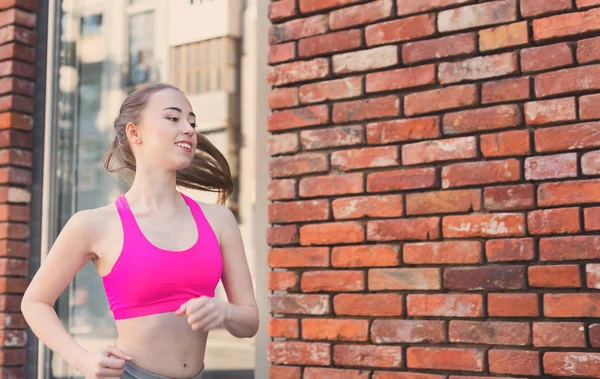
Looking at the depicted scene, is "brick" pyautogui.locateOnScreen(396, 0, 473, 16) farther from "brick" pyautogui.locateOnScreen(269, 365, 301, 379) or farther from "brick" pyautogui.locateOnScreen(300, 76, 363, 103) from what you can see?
"brick" pyautogui.locateOnScreen(269, 365, 301, 379)

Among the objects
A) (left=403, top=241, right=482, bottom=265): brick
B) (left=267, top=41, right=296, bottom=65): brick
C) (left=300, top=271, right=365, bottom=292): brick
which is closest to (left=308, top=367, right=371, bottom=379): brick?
(left=300, top=271, right=365, bottom=292): brick

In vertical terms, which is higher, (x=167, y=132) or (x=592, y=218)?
Result: (x=167, y=132)

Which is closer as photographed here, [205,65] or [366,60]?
[366,60]

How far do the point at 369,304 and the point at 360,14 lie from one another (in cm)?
109

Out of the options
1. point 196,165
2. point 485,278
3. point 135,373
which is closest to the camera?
point 135,373

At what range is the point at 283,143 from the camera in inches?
135

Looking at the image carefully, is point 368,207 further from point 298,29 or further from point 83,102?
point 83,102

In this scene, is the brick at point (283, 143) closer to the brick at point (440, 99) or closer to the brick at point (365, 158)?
the brick at point (365, 158)

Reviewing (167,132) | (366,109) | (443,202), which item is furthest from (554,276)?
(167,132)

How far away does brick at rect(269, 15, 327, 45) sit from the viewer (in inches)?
133

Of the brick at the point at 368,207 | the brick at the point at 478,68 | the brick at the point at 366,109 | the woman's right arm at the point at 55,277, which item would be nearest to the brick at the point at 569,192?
the brick at the point at 478,68

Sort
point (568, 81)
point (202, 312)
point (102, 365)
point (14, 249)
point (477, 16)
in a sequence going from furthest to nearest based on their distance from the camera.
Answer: point (14, 249) → point (477, 16) → point (568, 81) → point (102, 365) → point (202, 312)

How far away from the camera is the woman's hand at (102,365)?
1.94 meters

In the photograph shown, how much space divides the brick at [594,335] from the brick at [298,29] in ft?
4.93
